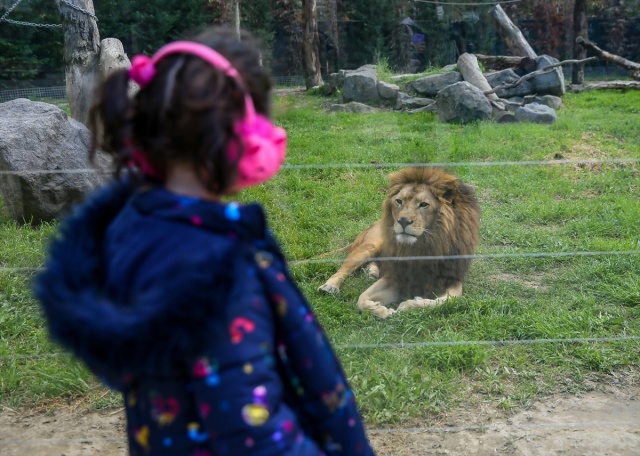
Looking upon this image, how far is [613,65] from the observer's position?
11.5ft

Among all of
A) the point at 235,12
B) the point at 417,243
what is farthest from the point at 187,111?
the point at 417,243

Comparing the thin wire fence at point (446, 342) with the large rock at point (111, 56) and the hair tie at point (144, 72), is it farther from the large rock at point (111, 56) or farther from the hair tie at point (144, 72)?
the hair tie at point (144, 72)

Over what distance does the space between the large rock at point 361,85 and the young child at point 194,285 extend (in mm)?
1902

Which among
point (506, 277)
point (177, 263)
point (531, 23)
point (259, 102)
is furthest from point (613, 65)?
point (177, 263)

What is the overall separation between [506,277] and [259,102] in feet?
8.10

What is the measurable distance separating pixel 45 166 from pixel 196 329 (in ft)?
8.63

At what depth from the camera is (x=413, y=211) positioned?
3816 mm

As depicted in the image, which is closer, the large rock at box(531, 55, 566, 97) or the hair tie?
the hair tie

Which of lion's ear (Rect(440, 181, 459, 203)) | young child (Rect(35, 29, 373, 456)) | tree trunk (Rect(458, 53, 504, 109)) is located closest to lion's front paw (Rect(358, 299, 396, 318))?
lion's ear (Rect(440, 181, 459, 203))

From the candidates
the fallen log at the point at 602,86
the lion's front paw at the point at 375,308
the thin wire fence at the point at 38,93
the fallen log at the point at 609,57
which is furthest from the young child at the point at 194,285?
the fallen log at the point at 602,86

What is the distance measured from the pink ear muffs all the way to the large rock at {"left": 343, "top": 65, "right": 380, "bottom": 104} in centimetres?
191

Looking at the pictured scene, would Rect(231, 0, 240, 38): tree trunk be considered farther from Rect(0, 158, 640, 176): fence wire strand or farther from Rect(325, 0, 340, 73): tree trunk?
Rect(0, 158, 640, 176): fence wire strand

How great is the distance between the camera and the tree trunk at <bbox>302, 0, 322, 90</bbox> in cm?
314

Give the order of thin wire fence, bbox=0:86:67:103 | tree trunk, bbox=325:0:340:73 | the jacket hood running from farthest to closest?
tree trunk, bbox=325:0:340:73 < thin wire fence, bbox=0:86:67:103 < the jacket hood
